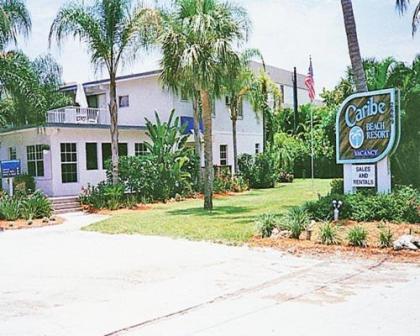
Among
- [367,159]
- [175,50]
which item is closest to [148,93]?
[175,50]

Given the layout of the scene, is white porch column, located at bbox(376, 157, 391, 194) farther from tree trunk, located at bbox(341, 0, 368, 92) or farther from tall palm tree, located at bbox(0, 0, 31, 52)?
tall palm tree, located at bbox(0, 0, 31, 52)

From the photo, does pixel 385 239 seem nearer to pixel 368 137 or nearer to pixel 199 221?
pixel 368 137

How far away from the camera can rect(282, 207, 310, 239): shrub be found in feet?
37.9

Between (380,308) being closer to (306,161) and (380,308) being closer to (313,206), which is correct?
(313,206)

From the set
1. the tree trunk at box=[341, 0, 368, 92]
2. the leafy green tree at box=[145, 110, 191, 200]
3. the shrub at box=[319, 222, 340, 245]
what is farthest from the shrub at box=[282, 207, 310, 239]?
the leafy green tree at box=[145, 110, 191, 200]

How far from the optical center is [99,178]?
24375 mm

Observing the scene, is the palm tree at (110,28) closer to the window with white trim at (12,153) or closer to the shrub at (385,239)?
the window with white trim at (12,153)

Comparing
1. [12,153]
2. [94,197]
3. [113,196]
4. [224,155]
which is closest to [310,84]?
[224,155]

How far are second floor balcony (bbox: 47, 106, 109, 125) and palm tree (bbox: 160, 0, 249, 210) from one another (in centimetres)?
839

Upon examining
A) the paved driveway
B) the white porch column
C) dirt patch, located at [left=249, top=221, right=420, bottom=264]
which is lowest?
the paved driveway

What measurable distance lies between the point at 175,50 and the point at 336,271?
1073 cm

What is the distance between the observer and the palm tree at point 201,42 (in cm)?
1694

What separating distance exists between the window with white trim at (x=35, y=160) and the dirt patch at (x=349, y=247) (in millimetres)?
14420

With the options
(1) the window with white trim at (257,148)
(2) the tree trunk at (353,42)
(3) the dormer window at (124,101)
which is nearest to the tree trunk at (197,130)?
(3) the dormer window at (124,101)
